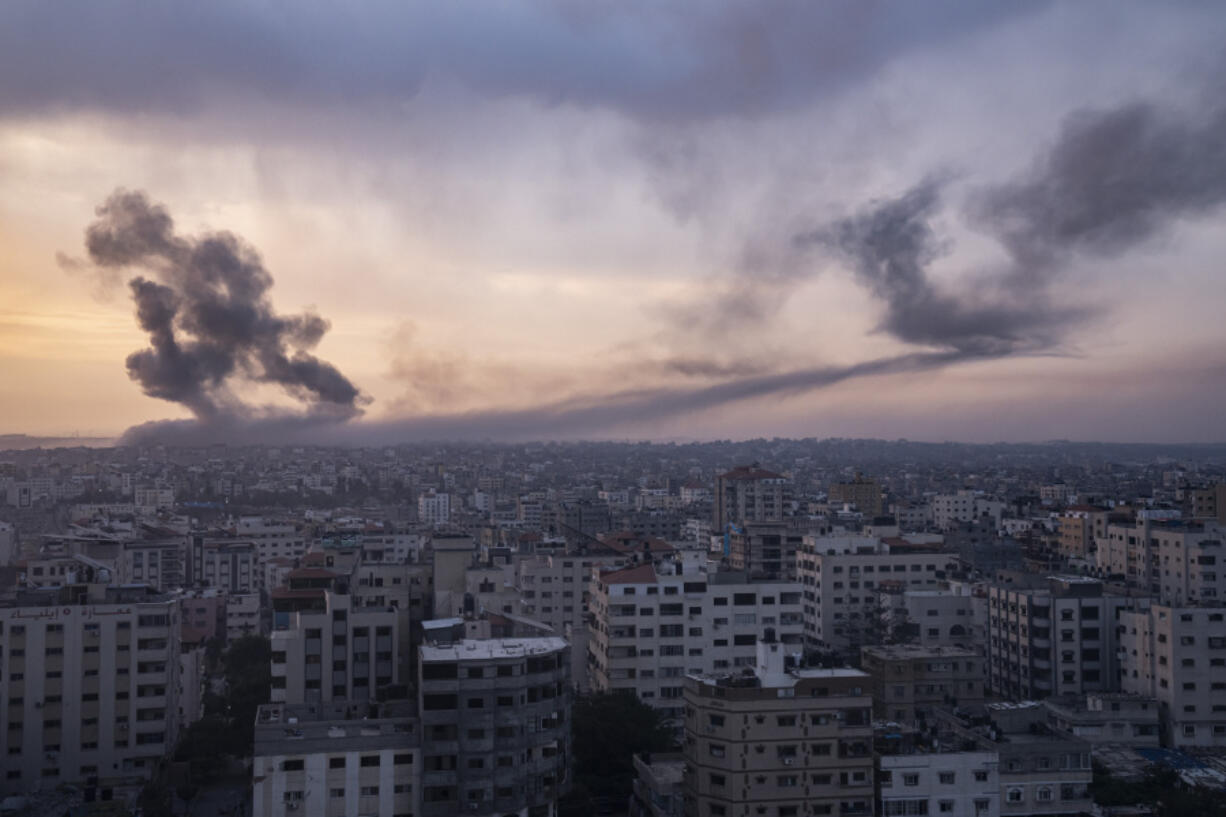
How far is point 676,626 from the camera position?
28844mm

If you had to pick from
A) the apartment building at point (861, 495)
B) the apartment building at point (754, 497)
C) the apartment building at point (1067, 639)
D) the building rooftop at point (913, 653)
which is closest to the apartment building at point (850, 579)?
the apartment building at point (1067, 639)

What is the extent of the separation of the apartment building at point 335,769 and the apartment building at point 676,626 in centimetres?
1057

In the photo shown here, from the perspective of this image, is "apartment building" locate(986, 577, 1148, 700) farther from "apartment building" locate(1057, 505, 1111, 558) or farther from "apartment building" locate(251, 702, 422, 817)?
"apartment building" locate(1057, 505, 1111, 558)

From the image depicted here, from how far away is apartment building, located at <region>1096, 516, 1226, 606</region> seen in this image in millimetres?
39875

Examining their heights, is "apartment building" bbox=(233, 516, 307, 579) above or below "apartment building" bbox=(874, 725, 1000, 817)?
above

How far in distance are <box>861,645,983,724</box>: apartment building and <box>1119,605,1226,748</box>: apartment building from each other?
14.7ft

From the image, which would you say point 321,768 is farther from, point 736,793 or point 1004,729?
point 1004,729

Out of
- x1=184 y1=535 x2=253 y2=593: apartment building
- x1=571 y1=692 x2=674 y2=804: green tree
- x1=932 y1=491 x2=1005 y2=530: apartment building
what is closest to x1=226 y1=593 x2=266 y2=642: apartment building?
x1=184 y1=535 x2=253 y2=593: apartment building

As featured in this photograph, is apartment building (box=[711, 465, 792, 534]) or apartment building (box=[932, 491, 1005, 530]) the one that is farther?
apartment building (box=[932, 491, 1005, 530])

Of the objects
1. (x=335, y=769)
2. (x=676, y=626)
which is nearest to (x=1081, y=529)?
(x=676, y=626)

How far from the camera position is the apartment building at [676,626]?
28516 mm

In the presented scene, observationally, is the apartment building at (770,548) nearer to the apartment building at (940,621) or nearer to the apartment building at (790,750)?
the apartment building at (940,621)

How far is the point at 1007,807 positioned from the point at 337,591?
45.2 feet

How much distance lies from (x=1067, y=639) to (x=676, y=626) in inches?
372
